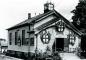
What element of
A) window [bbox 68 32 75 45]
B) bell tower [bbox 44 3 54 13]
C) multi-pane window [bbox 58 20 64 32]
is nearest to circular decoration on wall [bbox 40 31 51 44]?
multi-pane window [bbox 58 20 64 32]

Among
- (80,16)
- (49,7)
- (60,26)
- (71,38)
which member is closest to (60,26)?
(60,26)

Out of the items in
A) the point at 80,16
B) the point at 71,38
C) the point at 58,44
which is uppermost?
the point at 80,16

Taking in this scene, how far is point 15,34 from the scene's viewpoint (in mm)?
47469

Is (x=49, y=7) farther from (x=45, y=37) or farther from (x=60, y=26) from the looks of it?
(x=45, y=37)

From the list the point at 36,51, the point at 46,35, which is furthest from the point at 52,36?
the point at 36,51

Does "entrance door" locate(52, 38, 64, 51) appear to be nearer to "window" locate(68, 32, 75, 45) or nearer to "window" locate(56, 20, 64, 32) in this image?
"window" locate(68, 32, 75, 45)

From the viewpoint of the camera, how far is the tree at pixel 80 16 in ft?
189

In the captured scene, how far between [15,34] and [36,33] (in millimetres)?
12081

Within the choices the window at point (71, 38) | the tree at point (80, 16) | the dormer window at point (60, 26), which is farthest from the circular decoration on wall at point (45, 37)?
the tree at point (80, 16)

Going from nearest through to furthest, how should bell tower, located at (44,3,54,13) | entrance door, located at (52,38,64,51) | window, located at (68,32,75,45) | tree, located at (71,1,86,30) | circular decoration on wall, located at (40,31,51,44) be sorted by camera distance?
1. circular decoration on wall, located at (40,31,51,44)
2. entrance door, located at (52,38,64,51)
3. window, located at (68,32,75,45)
4. bell tower, located at (44,3,54,13)
5. tree, located at (71,1,86,30)

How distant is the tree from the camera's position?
57.5m

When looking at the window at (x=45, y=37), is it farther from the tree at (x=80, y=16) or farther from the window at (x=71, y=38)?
the tree at (x=80, y=16)

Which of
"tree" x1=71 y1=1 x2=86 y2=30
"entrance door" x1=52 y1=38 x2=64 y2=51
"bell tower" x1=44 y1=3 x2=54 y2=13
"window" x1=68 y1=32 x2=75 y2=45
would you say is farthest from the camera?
"tree" x1=71 y1=1 x2=86 y2=30

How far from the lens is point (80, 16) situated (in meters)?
58.9
